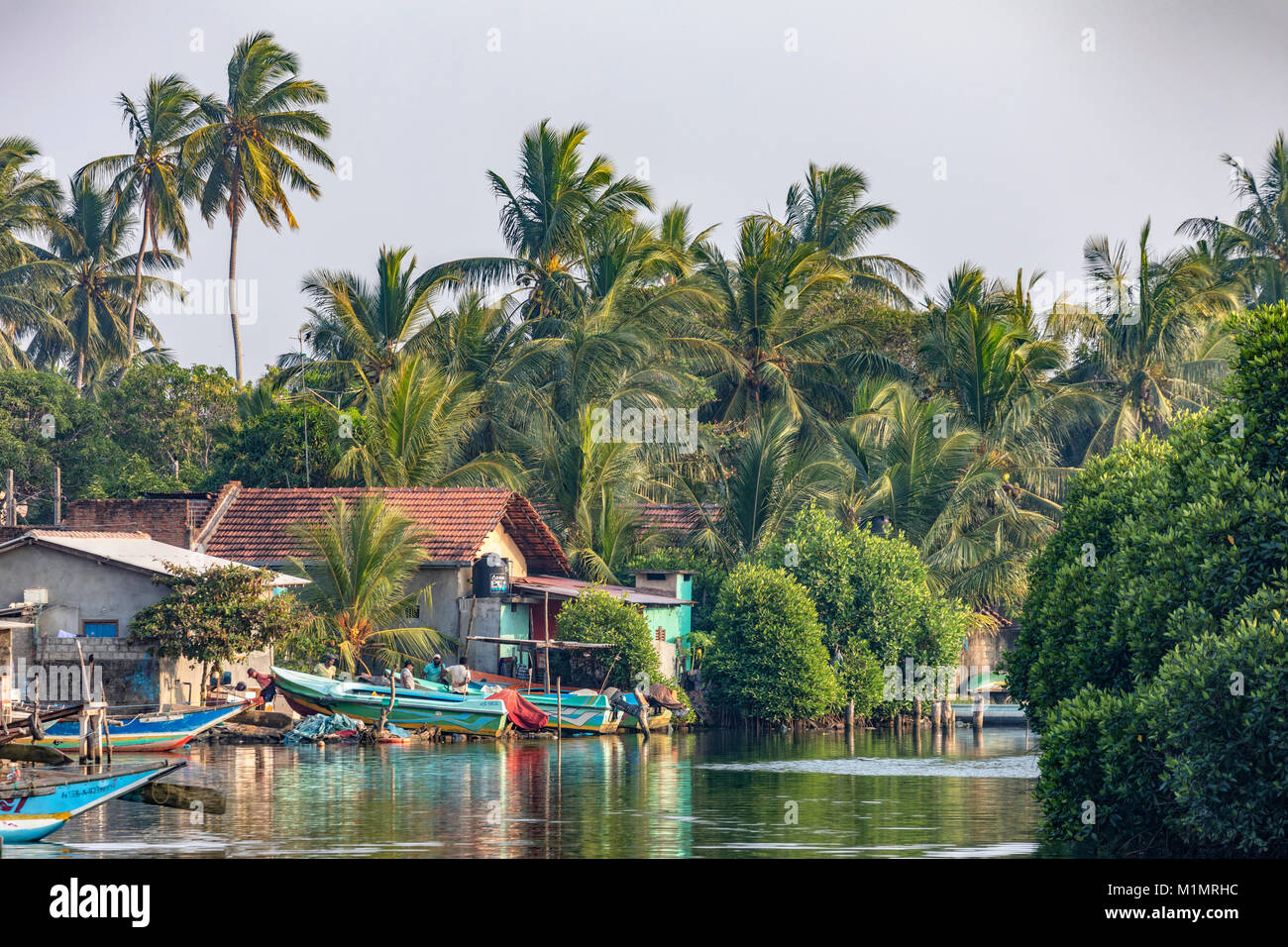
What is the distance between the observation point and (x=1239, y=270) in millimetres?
49375

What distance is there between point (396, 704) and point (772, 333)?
18.3m

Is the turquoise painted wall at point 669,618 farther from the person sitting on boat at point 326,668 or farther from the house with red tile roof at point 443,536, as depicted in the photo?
the person sitting on boat at point 326,668

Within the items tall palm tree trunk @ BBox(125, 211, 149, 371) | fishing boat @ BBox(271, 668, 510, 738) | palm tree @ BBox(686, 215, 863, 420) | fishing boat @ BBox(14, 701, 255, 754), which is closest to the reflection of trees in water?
fishing boat @ BBox(14, 701, 255, 754)

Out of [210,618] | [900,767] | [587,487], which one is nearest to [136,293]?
[587,487]

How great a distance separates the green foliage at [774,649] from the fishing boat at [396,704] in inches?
255

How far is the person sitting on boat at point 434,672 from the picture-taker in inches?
1357

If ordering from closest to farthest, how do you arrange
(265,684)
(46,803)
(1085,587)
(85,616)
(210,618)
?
(46,803)
(1085,587)
(210,618)
(85,616)
(265,684)

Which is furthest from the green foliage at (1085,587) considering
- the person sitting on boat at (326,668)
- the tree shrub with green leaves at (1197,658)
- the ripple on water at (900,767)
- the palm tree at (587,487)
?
the palm tree at (587,487)

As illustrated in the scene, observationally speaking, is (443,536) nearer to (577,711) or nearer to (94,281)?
(577,711)

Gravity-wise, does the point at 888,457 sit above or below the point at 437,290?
below

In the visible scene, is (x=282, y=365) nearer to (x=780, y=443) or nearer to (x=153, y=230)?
(x=153, y=230)

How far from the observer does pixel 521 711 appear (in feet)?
110
